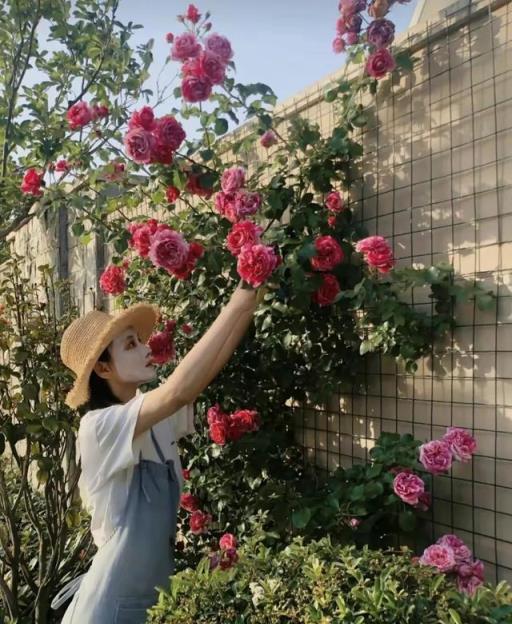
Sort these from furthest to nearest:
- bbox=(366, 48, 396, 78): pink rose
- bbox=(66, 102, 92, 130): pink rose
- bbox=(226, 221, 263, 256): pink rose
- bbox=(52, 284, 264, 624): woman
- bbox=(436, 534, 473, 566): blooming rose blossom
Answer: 1. bbox=(66, 102, 92, 130): pink rose
2. bbox=(366, 48, 396, 78): pink rose
3. bbox=(226, 221, 263, 256): pink rose
4. bbox=(436, 534, 473, 566): blooming rose blossom
5. bbox=(52, 284, 264, 624): woman

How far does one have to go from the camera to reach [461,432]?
200 centimetres

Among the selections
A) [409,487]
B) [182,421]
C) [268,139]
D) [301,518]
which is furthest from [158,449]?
[268,139]

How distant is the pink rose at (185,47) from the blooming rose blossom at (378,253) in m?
0.98

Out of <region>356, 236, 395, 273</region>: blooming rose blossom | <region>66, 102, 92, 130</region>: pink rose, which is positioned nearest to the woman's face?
<region>356, 236, 395, 273</region>: blooming rose blossom

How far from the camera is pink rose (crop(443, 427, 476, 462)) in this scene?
197cm

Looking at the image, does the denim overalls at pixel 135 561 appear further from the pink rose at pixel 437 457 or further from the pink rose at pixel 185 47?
the pink rose at pixel 185 47

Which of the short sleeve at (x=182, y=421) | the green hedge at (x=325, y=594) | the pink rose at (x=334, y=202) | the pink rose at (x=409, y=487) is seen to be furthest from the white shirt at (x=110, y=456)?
the pink rose at (x=334, y=202)

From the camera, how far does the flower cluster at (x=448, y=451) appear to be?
197 centimetres

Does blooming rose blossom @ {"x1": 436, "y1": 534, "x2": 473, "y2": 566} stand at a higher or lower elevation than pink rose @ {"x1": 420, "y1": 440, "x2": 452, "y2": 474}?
lower

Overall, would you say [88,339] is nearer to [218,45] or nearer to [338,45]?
[218,45]

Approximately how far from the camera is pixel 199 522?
2.83 meters

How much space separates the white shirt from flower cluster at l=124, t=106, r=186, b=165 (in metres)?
0.97

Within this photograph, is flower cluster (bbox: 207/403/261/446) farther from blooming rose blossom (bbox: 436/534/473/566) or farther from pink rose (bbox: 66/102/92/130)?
pink rose (bbox: 66/102/92/130)

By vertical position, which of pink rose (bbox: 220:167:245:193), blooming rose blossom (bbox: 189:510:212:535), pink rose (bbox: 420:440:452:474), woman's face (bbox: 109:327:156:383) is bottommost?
blooming rose blossom (bbox: 189:510:212:535)
